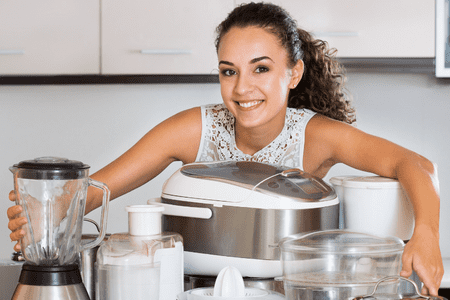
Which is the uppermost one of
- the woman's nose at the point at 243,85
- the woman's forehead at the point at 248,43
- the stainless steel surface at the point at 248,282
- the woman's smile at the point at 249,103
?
the woman's forehead at the point at 248,43

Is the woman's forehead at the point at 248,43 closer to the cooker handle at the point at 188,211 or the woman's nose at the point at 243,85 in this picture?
the woman's nose at the point at 243,85

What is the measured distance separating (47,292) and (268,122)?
79 cm

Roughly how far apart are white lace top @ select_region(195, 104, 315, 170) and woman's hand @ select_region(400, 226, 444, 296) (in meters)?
0.60

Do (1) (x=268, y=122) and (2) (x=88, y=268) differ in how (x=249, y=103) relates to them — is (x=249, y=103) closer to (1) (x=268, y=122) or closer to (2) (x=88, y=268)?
(1) (x=268, y=122)

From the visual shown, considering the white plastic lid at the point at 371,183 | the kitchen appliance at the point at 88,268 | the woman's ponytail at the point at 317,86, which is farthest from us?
the woman's ponytail at the point at 317,86

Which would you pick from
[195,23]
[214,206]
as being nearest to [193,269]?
[214,206]

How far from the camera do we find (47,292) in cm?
61

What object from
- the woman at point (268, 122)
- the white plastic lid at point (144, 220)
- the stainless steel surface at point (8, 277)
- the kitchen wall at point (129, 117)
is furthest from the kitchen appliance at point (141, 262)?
the kitchen wall at point (129, 117)

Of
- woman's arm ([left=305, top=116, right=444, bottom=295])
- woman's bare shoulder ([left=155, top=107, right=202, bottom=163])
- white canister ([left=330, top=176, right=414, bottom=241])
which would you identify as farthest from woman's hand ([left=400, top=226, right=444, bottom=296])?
woman's bare shoulder ([left=155, top=107, right=202, bottom=163])

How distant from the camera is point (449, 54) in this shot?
1.94m

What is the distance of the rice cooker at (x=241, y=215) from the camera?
2.36 ft

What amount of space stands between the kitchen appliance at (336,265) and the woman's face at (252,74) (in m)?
0.57

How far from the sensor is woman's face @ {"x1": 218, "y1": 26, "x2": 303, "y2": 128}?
1.13m

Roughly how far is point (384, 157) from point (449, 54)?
3.62 feet
